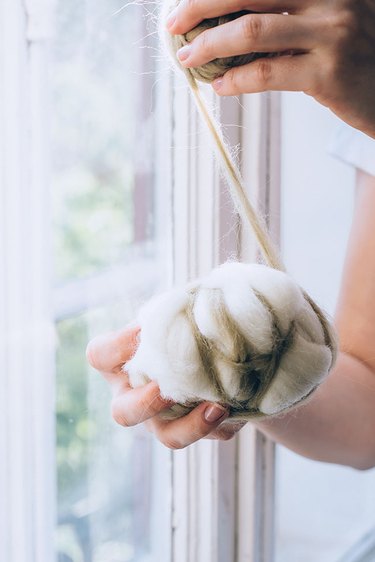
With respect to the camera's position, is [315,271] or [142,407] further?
[315,271]

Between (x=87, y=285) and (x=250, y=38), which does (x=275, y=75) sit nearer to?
(x=250, y=38)

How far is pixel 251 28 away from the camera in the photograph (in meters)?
0.51

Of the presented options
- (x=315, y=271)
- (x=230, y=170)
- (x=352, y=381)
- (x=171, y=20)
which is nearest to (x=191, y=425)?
(x=230, y=170)

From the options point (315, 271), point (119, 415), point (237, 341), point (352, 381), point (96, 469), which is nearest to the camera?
point (237, 341)

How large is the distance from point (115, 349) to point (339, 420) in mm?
405

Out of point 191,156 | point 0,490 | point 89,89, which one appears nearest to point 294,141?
point 191,156

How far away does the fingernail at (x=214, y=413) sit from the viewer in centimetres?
54

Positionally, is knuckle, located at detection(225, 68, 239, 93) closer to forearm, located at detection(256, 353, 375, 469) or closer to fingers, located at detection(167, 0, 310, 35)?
fingers, located at detection(167, 0, 310, 35)

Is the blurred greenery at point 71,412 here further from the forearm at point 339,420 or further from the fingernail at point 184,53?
the fingernail at point 184,53

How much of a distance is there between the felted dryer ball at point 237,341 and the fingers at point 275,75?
5.5 inches

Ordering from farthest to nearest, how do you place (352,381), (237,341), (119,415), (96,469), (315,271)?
(315,271), (96,469), (352,381), (119,415), (237,341)

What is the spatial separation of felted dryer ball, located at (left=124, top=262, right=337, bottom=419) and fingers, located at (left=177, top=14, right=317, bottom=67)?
0.50 feet

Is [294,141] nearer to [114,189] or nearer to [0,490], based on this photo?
[114,189]

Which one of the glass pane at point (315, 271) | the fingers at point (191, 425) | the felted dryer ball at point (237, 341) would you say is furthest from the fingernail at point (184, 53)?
the glass pane at point (315, 271)
